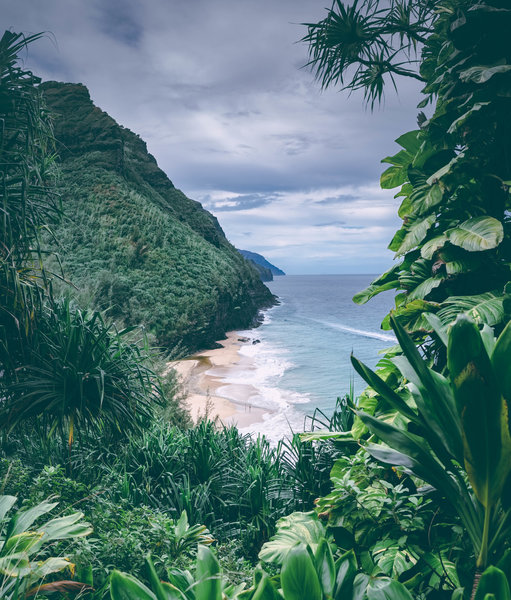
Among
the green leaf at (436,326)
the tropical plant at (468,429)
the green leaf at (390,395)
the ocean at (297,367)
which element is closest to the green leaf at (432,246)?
the green leaf at (436,326)

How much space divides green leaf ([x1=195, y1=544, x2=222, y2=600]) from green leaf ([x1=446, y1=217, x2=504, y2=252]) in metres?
2.24

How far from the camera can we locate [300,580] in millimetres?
1134

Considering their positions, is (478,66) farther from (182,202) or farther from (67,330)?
(182,202)

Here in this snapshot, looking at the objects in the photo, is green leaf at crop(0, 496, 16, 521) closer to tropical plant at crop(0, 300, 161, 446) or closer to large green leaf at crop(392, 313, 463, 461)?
tropical plant at crop(0, 300, 161, 446)

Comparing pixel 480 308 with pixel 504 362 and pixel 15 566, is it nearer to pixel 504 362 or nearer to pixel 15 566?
pixel 504 362

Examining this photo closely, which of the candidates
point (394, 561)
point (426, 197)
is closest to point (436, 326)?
point (394, 561)

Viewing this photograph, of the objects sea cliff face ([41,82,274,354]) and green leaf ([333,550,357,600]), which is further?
sea cliff face ([41,82,274,354])

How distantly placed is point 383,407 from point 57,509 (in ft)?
7.83

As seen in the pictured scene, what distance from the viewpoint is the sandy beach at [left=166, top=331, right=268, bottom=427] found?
10359 mm

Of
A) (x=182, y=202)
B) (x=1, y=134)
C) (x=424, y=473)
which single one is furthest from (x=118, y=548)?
(x=182, y=202)

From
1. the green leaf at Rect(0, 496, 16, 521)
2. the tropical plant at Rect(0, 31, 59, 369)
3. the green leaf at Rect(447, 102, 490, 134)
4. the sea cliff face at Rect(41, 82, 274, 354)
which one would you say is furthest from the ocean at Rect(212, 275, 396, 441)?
the tropical plant at Rect(0, 31, 59, 369)

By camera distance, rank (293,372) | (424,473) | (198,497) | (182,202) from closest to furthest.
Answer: (424,473)
(198,497)
(293,372)
(182,202)

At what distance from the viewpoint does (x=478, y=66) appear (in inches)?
98.6

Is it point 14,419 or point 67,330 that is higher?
point 67,330
